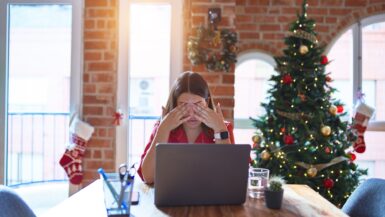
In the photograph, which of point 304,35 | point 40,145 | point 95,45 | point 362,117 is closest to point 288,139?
point 304,35

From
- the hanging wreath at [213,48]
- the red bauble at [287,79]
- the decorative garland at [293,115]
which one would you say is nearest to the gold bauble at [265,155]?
the decorative garland at [293,115]

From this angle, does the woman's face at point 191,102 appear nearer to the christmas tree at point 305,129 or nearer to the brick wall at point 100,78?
the christmas tree at point 305,129

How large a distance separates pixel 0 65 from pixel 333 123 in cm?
280

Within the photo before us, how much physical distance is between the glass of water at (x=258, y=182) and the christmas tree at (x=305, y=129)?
1306 mm

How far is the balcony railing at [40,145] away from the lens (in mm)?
3779

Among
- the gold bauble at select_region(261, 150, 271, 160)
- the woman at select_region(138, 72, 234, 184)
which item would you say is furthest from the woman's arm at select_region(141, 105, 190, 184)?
the gold bauble at select_region(261, 150, 271, 160)

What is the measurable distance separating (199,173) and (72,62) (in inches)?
84.2

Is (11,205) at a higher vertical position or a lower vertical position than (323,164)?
higher

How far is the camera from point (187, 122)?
178 centimetres

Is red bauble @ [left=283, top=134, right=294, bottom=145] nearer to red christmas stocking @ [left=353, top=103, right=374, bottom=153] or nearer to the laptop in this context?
red christmas stocking @ [left=353, top=103, right=374, bottom=153]

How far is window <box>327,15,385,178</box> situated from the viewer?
3549 mm

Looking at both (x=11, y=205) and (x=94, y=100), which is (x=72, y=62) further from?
(x=11, y=205)

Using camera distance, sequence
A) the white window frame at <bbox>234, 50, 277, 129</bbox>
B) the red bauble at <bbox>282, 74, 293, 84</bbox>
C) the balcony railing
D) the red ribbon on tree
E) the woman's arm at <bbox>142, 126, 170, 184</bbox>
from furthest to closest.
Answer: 1. the balcony railing
2. the white window frame at <bbox>234, 50, 277, 129</bbox>
3. the red ribbon on tree
4. the red bauble at <bbox>282, 74, 293, 84</bbox>
5. the woman's arm at <bbox>142, 126, 170, 184</bbox>

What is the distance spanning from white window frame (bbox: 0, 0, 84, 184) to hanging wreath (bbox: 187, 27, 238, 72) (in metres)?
0.95
